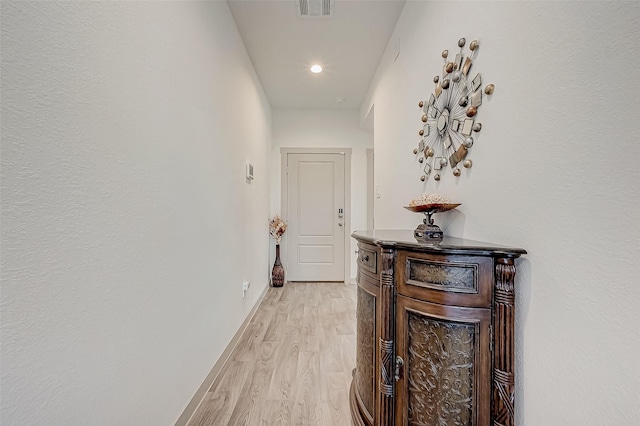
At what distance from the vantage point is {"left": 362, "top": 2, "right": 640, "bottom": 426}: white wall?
28.0 inches

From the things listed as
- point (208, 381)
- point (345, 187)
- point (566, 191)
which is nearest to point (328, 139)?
point (345, 187)

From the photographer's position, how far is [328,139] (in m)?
4.57

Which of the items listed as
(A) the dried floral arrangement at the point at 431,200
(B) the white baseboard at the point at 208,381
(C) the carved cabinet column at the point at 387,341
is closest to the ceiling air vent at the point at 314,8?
(A) the dried floral arrangement at the point at 431,200

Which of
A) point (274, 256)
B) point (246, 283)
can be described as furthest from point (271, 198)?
point (246, 283)

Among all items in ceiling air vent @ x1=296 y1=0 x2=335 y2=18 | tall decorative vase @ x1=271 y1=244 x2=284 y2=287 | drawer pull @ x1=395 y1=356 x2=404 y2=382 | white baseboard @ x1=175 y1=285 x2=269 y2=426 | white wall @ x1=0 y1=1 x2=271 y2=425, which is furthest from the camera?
tall decorative vase @ x1=271 y1=244 x2=284 y2=287

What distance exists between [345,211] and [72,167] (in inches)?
155

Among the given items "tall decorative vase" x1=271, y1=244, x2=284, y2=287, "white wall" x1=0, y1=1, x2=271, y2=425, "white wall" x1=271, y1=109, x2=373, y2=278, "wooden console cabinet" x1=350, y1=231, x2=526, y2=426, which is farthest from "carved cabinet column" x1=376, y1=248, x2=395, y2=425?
"white wall" x1=271, y1=109, x2=373, y2=278

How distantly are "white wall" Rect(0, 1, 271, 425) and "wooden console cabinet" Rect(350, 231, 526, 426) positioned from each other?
3.07ft

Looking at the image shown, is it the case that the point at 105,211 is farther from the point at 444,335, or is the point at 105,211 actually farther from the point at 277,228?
the point at 277,228

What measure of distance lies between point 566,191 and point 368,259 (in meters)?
0.78

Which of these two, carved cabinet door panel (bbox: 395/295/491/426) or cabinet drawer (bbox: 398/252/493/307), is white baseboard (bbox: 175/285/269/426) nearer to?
carved cabinet door panel (bbox: 395/295/491/426)

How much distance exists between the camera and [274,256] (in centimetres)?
452

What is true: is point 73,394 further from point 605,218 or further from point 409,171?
point 409,171

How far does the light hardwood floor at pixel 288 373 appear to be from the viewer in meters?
1.57
